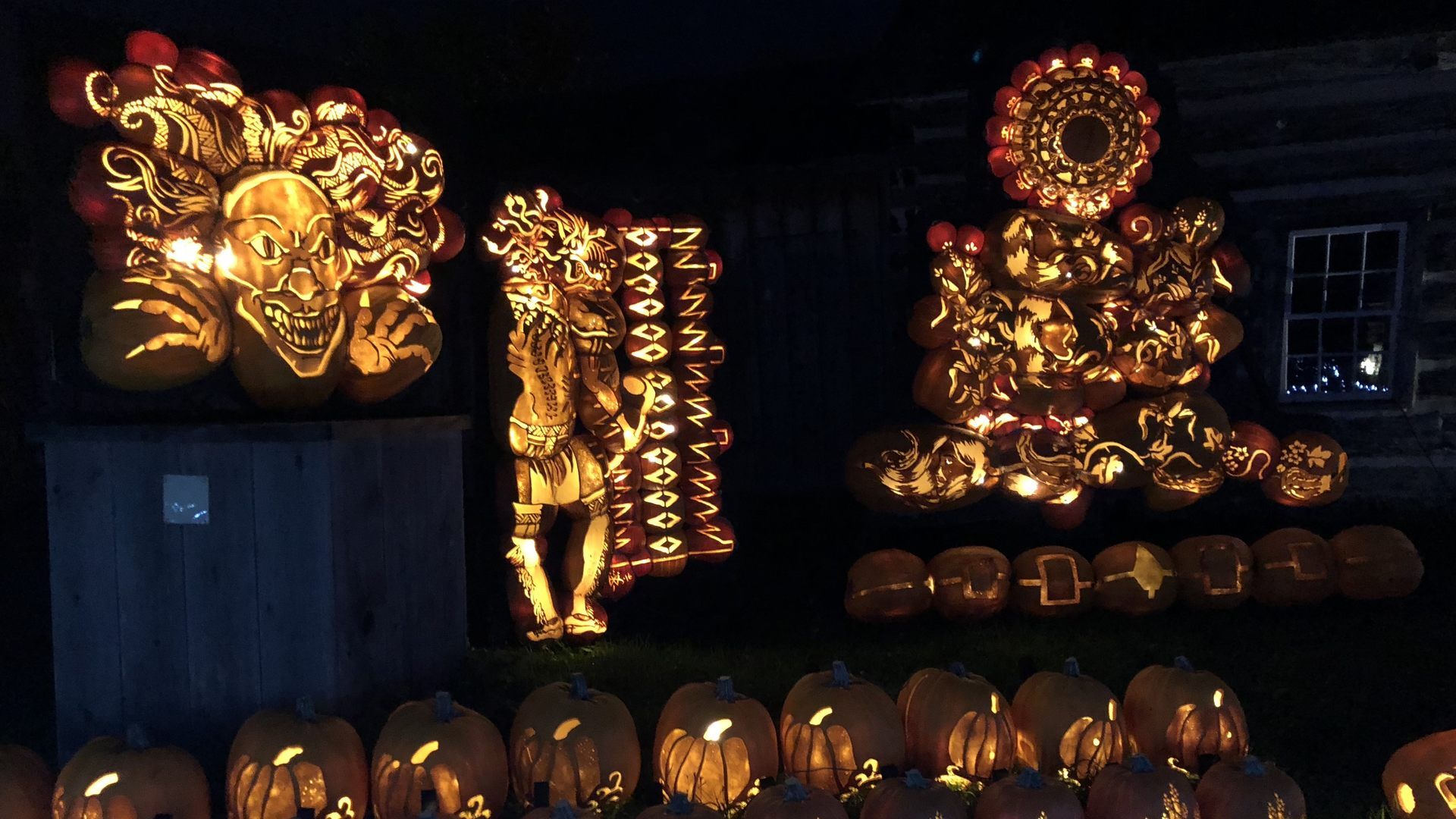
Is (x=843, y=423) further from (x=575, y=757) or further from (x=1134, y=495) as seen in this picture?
(x=575, y=757)

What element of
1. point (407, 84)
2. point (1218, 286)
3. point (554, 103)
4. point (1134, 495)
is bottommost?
point (1134, 495)

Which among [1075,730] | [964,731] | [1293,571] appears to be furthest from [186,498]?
[1293,571]

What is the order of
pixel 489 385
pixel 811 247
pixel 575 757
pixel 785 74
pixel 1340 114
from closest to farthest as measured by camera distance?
pixel 575 757, pixel 489 385, pixel 1340 114, pixel 811 247, pixel 785 74

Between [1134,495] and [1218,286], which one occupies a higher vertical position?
[1218,286]

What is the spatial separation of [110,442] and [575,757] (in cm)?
195

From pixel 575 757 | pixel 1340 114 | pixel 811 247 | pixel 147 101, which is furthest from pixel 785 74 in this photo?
pixel 575 757

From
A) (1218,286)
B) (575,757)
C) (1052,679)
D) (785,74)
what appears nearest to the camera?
(575,757)

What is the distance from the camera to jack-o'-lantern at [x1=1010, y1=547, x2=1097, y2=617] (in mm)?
5715

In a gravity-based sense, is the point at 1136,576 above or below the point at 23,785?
above

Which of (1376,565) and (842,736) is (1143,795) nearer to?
(842,736)

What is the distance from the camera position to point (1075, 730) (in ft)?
12.1

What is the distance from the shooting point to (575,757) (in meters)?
3.51

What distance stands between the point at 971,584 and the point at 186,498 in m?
3.75

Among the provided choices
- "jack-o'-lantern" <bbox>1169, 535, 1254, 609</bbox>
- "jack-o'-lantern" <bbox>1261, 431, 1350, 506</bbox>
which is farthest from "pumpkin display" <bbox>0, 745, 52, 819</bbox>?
"jack-o'-lantern" <bbox>1261, 431, 1350, 506</bbox>
